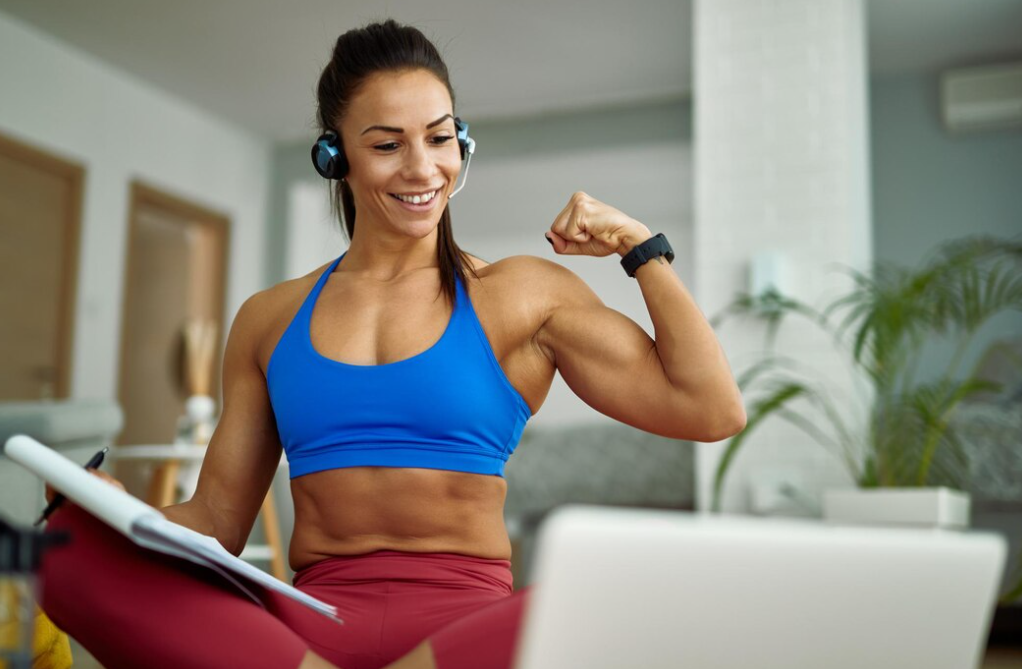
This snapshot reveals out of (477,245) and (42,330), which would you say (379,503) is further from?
(477,245)

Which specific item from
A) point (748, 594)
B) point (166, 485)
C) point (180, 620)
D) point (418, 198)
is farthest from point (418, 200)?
point (166, 485)

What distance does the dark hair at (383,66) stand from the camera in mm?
1422

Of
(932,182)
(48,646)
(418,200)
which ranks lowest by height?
(48,646)

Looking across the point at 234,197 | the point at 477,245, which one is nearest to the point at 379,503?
the point at 234,197

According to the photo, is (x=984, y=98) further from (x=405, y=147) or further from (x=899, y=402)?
(x=405, y=147)

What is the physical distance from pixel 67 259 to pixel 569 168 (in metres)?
3.23

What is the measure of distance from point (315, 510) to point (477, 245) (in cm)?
801

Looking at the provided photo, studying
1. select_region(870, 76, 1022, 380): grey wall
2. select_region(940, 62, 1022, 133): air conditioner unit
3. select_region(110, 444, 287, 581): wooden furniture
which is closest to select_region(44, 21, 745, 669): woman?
select_region(110, 444, 287, 581): wooden furniture

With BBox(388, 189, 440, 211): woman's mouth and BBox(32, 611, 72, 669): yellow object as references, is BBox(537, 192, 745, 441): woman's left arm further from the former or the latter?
BBox(32, 611, 72, 669): yellow object

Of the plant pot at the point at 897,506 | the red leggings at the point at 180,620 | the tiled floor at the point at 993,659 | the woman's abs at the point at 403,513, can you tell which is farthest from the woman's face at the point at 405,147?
the plant pot at the point at 897,506

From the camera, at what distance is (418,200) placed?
1.40 m

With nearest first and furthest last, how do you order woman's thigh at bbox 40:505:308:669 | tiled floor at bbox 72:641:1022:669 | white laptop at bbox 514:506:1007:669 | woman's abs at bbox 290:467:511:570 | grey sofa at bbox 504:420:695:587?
1. white laptop at bbox 514:506:1007:669
2. woman's thigh at bbox 40:505:308:669
3. woman's abs at bbox 290:467:511:570
4. tiled floor at bbox 72:641:1022:669
5. grey sofa at bbox 504:420:695:587

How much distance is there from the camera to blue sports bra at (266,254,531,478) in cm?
125

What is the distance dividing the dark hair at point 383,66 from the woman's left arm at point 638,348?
0.14 metres
